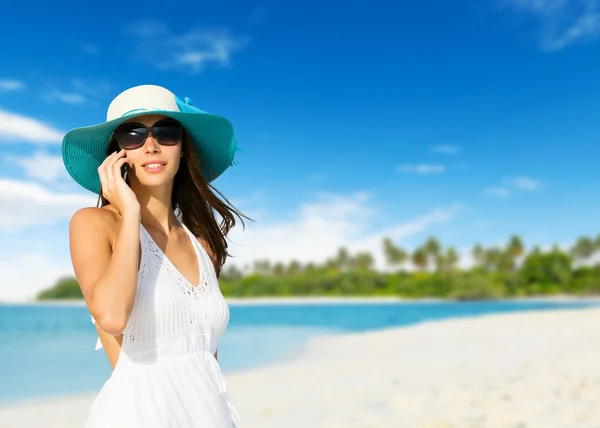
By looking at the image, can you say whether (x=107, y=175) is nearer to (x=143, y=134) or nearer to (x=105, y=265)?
(x=143, y=134)

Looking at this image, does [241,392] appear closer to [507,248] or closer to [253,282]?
[507,248]

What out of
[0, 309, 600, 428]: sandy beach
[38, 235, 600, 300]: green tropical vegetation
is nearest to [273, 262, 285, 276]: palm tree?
[38, 235, 600, 300]: green tropical vegetation

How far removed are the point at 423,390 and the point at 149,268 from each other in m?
6.14

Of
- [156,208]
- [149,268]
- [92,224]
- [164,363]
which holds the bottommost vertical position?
[164,363]

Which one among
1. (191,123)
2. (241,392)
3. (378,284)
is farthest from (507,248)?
(191,123)

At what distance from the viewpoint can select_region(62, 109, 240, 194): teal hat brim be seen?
212cm

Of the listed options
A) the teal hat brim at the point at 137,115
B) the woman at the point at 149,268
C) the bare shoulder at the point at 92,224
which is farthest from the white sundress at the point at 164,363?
the teal hat brim at the point at 137,115

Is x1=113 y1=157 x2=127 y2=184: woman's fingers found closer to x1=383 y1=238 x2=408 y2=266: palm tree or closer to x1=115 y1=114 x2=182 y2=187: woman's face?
x1=115 y1=114 x2=182 y2=187: woman's face

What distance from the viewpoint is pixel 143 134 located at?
207 centimetres

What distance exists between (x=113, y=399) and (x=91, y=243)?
0.47m

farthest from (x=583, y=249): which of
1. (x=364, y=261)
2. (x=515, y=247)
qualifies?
(x=364, y=261)

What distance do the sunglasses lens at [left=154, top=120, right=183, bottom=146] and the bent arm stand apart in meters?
0.37

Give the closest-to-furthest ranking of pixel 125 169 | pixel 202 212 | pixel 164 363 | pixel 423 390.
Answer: pixel 164 363 < pixel 125 169 < pixel 202 212 < pixel 423 390

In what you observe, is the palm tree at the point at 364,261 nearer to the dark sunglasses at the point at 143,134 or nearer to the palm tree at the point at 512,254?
the palm tree at the point at 512,254
